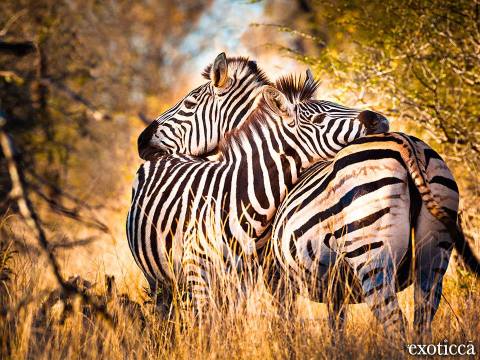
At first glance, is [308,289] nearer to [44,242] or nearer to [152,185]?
[152,185]

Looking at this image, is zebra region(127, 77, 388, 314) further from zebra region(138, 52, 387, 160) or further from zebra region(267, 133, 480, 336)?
zebra region(138, 52, 387, 160)

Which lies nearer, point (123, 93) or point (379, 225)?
point (379, 225)

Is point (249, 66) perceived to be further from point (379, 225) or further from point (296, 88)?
point (379, 225)

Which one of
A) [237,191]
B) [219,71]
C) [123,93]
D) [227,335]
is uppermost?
[123,93]

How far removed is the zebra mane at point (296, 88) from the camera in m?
4.36

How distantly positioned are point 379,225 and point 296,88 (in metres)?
1.47

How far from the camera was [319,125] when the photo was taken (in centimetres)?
404

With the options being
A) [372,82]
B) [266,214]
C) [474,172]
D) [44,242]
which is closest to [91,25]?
[372,82]

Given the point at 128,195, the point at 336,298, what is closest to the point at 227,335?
the point at 336,298

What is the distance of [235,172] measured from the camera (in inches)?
166

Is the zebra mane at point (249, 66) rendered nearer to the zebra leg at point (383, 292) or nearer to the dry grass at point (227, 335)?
the dry grass at point (227, 335)

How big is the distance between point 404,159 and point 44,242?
2.12m

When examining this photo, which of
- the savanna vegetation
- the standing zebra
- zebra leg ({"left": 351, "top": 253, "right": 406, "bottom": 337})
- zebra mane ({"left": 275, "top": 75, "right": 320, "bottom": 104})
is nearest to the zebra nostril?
the standing zebra

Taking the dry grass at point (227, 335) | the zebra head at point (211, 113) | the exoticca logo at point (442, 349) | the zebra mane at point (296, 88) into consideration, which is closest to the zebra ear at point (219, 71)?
the zebra head at point (211, 113)
